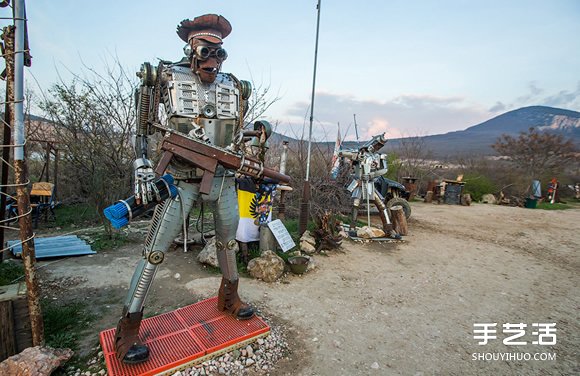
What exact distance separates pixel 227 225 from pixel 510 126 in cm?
10261

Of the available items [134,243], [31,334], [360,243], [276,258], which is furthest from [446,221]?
[31,334]

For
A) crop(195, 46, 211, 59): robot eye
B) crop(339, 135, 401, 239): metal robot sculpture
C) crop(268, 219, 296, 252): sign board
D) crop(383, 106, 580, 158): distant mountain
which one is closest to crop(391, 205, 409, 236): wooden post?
crop(339, 135, 401, 239): metal robot sculpture

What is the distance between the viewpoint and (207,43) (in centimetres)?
253

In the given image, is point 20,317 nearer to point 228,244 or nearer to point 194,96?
point 228,244

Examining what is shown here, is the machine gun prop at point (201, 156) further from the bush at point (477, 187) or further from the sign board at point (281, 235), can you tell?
the bush at point (477, 187)

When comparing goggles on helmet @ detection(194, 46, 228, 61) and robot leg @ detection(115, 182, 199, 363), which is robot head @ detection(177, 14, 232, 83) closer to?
goggles on helmet @ detection(194, 46, 228, 61)

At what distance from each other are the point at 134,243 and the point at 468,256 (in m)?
6.37

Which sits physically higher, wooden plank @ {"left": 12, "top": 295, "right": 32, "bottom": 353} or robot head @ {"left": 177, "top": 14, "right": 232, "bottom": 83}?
robot head @ {"left": 177, "top": 14, "right": 232, "bottom": 83}

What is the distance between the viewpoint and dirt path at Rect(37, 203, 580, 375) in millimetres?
2689

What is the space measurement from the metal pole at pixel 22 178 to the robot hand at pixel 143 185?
78 cm

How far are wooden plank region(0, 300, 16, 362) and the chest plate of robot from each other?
1833 millimetres

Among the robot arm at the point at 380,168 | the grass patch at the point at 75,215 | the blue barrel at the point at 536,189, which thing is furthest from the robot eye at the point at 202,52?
the blue barrel at the point at 536,189

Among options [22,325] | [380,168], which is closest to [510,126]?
[380,168]

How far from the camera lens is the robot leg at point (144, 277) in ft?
7.57
